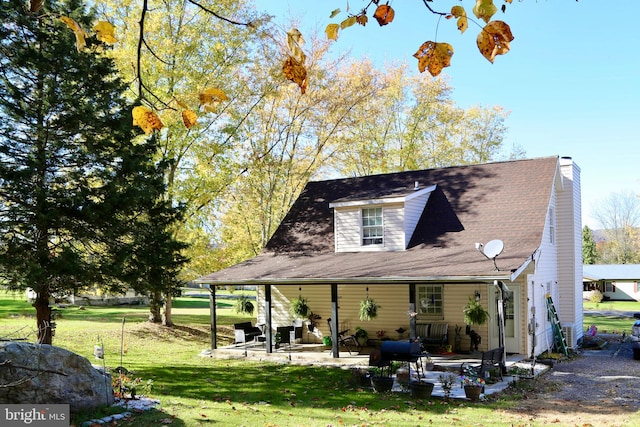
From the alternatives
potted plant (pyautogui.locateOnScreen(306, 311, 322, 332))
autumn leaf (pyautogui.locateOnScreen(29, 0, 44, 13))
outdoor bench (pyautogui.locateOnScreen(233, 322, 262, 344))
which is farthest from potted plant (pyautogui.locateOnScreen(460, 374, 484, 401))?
autumn leaf (pyautogui.locateOnScreen(29, 0, 44, 13))

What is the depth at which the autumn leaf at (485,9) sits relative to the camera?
2.72 meters

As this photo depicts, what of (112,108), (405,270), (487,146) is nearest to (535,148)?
(487,146)

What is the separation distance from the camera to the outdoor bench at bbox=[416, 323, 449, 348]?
17156mm

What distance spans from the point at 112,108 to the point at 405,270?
29.8 ft

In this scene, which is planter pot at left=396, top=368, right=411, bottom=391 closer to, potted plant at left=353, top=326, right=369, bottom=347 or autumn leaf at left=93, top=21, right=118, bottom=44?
potted plant at left=353, top=326, right=369, bottom=347

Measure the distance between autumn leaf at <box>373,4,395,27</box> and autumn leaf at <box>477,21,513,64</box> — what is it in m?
0.55

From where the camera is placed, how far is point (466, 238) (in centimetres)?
1758

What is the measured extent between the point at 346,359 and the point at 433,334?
3154 mm

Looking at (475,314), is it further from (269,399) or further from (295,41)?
(295,41)

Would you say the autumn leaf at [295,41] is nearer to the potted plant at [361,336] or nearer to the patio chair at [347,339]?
the patio chair at [347,339]

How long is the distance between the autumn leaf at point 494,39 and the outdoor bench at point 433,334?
15200 millimetres

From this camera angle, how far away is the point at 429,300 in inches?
718

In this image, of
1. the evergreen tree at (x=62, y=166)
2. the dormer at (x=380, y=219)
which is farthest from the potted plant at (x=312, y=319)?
the evergreen tree at (x=62, y=166)

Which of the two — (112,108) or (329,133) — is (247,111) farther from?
(112,108)
